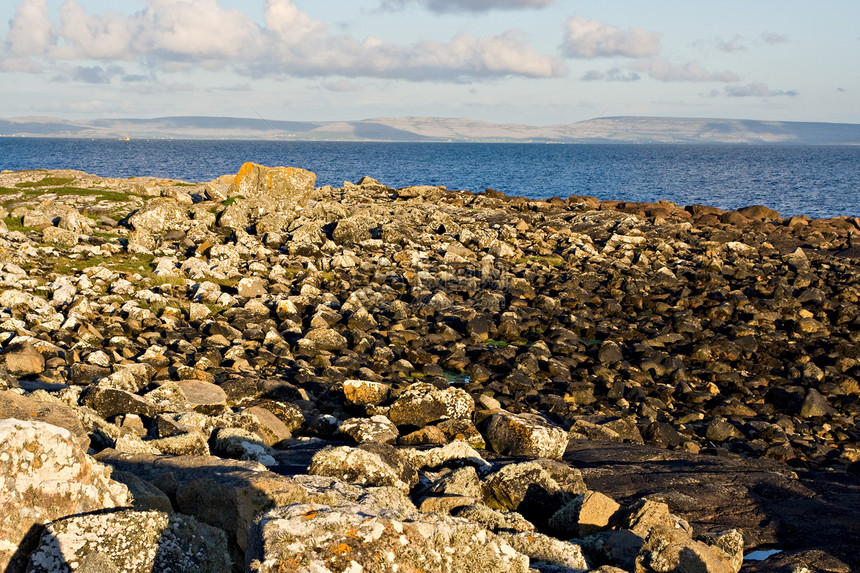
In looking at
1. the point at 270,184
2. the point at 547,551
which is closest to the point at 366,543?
the point at 547,551

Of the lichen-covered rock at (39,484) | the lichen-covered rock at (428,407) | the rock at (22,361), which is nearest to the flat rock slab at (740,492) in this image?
the lichen-covered rock at (428,407)

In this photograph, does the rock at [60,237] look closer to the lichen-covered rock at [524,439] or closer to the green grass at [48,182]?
the green grass at [48,182]

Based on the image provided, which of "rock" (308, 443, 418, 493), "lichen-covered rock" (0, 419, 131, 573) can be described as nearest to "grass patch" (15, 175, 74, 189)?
"rock" (308, 443, 418, 493)

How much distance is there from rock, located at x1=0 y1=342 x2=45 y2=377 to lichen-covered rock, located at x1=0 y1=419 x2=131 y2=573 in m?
8.76

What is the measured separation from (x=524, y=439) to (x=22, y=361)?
9.37 metres

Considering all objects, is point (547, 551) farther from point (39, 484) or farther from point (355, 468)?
point (39, 484)

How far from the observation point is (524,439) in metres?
10.4

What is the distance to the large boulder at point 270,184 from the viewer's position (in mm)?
34406

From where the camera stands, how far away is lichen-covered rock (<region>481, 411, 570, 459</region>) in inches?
408

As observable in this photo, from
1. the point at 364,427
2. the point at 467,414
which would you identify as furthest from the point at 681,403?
the point at 364,427

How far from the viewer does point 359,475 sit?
23.9 feet

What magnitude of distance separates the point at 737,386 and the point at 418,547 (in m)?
13.8

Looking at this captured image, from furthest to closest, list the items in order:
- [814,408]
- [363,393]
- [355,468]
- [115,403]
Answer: [814,408] < [363,393] < [115,403] < [355,468]

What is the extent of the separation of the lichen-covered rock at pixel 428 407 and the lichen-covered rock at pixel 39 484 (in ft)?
19.8
